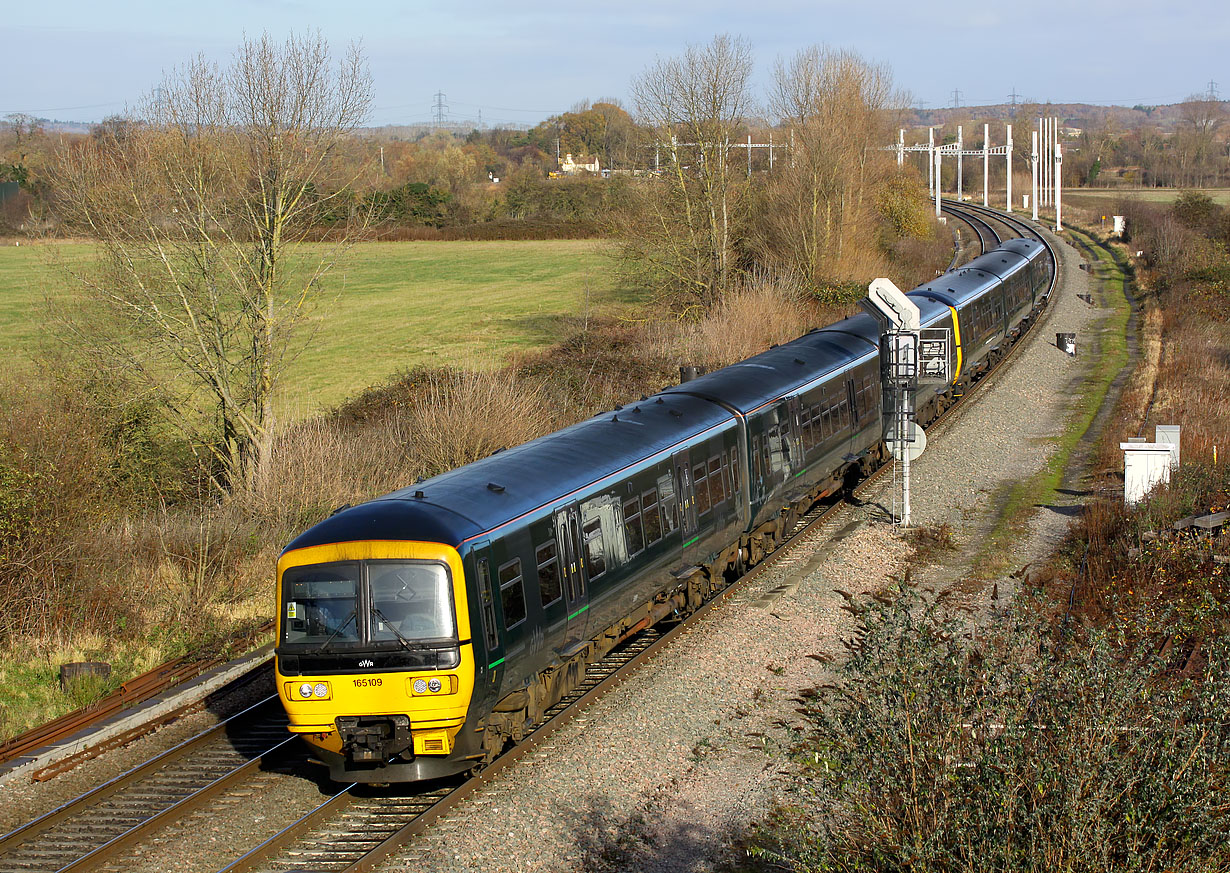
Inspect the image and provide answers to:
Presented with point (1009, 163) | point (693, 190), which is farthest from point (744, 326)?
point (1009, 163)

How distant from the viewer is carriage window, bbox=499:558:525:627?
9453 mm

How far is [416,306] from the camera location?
2116 inches

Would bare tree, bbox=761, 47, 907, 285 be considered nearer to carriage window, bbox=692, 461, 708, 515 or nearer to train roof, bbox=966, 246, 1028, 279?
train roof, bbox=966, 246, 1028, 279

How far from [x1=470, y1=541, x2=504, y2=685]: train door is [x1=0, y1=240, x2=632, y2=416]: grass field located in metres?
14.9

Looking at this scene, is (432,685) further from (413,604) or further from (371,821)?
(371,821)

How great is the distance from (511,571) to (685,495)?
3.87 meters

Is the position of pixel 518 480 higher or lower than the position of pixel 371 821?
higher

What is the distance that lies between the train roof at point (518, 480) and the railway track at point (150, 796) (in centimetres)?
239

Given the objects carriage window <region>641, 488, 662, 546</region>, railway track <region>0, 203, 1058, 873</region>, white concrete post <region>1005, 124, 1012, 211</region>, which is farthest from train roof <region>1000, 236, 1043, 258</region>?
white concrete post <region>1005, 124, 1012, 211</region>

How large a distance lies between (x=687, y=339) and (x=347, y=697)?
2365cm

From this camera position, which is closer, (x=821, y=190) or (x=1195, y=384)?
(x=1195, y=384)

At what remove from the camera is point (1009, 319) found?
31.9m

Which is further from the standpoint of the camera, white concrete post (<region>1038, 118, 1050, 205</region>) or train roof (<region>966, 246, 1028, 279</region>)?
white concrete post (<region>1038, 118, 1050, 205</region>)

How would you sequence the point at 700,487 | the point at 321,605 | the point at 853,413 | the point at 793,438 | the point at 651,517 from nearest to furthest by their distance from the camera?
the point at 321,605 → the point at 651,517 → the point at 700,487 → the point at 793,438 → the point at 853,413
